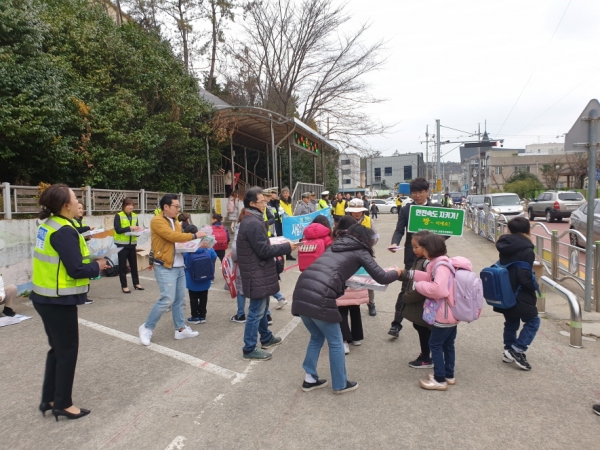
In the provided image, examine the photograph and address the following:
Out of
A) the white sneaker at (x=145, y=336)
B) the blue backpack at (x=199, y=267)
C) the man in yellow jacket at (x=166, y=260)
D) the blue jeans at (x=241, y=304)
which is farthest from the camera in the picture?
the blue jeans at (x=241, y=304)

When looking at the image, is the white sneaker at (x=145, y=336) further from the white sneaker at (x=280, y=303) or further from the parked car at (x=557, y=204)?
the parked car at (x=557, y=204)

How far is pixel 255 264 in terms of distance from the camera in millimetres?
4520

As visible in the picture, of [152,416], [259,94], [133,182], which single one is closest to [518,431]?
[152,416]

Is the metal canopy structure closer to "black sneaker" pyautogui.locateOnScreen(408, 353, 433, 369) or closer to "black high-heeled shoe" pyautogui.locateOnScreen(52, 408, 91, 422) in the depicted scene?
"black sneaker" pyautogui.locateOnScreen(408, 353, 433, 369)

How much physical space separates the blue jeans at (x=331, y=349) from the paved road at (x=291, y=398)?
16 cm

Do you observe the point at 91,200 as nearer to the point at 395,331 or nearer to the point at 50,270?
the point at 50,270

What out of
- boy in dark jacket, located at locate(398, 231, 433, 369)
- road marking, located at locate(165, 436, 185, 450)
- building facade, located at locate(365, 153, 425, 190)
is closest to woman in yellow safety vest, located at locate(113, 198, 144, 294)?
road marking, located at locate(165, 436, 185, 450)

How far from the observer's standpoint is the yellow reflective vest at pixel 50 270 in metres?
Result: 3.31

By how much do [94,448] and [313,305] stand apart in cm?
189

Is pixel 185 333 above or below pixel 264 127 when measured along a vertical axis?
below

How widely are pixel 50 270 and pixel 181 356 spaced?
78.8 inches

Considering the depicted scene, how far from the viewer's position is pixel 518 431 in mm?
3203

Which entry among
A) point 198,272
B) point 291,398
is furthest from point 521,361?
point 198,272

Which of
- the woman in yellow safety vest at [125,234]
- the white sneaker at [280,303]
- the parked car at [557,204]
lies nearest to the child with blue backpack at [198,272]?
the white sneaker at [280,303]
